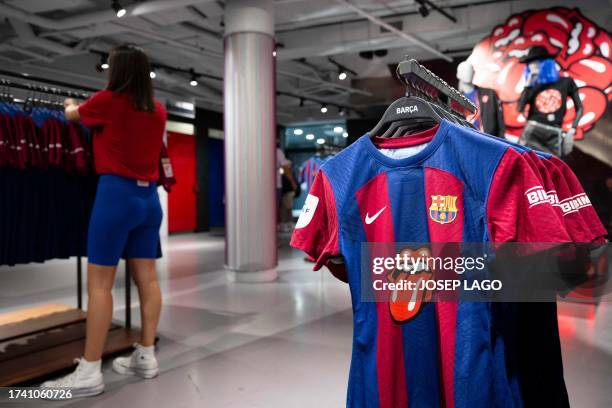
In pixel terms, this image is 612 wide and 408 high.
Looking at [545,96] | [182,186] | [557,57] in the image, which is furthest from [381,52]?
[182,186]

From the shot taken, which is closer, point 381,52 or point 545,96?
point 545,96

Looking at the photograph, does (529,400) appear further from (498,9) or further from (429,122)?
(498,9)

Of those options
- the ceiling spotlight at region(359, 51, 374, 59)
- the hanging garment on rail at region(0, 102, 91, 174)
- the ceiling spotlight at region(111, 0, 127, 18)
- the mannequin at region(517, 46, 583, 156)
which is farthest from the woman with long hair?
the ceiling spotlight at region(359, 51, 374, 59)

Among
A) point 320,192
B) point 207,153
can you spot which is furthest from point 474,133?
point 207,153

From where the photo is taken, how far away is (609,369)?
2.50 m

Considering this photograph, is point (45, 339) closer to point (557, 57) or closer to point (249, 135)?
point (249, 135)

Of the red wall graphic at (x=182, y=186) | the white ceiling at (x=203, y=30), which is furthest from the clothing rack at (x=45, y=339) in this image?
the red wall graphic at (x=182, y=186)

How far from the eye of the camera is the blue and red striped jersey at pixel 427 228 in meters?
1.02

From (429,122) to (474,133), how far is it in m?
0.23

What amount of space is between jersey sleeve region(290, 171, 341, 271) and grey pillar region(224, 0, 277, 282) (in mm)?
3899

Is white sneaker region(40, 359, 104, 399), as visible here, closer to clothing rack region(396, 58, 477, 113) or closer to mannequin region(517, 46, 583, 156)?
clothing rack region(396, 58, 477, 113)

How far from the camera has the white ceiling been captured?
576 centimetres

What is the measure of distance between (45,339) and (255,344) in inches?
50.8

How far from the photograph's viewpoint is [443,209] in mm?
1124
